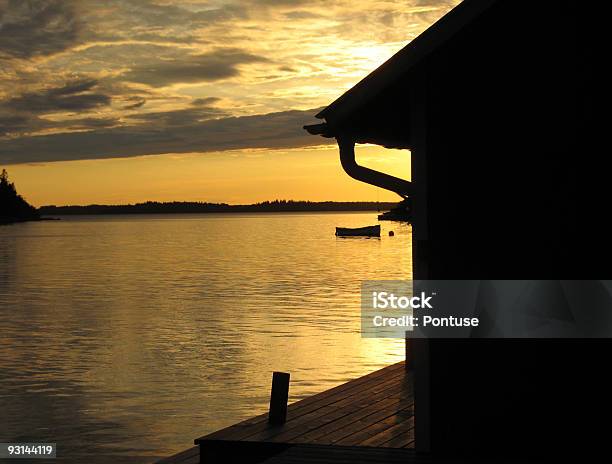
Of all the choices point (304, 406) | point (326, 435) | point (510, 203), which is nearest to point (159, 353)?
point (304, 406)

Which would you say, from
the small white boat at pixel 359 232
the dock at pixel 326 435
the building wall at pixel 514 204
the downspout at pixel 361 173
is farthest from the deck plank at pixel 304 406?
the small white boat at pixel 359 232

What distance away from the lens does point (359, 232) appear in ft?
461

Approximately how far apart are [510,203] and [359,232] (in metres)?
132

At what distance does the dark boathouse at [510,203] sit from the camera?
27.5ft

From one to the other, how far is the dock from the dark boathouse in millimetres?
734

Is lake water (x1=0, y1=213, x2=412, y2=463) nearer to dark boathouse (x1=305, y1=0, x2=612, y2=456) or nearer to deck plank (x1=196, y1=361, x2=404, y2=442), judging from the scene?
deck plank (x1=196, y1=361, x2=404, y2=442)

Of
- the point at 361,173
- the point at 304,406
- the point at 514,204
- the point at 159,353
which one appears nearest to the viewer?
the point at 514,204

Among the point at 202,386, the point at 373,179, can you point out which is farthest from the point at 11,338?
the point at 373,179

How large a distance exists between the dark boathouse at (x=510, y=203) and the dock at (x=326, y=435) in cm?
73

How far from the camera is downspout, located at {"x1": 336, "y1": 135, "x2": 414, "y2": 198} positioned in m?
10.0

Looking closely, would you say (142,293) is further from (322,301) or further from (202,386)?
(202,386)

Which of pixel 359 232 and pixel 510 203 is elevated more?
pixel 359 232

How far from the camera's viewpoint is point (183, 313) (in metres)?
40.5

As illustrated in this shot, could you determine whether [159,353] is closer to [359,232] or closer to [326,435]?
[326,435]
